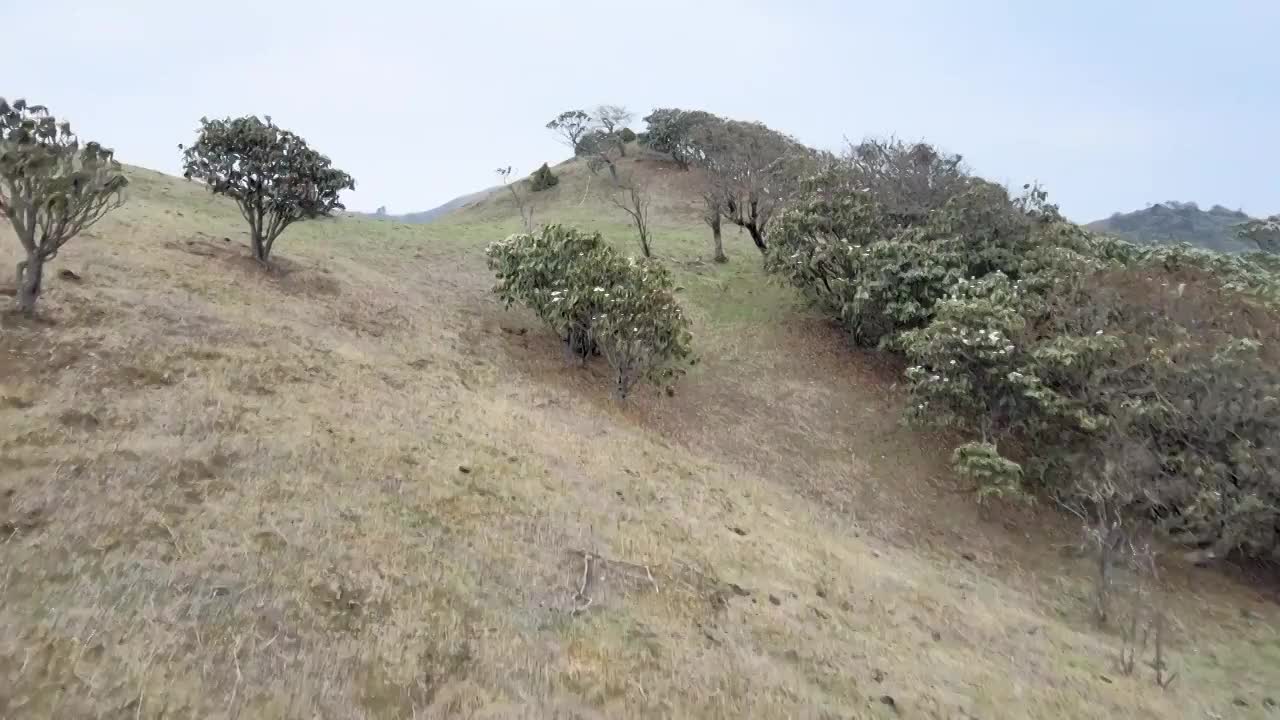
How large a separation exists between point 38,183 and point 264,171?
6.43m

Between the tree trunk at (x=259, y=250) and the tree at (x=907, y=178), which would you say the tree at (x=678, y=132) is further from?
the tree trunk at (x=259, y=250)

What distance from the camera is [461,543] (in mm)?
8773

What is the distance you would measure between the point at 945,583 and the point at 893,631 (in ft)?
10.4

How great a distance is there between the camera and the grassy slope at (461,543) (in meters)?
6.28

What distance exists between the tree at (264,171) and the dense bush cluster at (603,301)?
16.8ft

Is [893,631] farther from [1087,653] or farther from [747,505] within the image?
[747,505]

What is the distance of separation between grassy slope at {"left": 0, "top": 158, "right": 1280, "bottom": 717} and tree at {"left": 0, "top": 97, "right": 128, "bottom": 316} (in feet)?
2.79

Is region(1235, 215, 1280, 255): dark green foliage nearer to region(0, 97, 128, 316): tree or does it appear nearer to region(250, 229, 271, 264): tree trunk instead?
region(250, 229, 271, 264): tree trunk

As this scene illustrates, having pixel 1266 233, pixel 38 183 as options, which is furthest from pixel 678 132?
pixel 38 183

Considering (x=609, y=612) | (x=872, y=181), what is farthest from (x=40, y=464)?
(x=872, y=181)

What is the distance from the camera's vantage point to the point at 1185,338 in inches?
628

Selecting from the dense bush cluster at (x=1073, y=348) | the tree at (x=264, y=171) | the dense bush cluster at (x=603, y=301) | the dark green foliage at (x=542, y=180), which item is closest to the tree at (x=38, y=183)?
the tree at (x=264, y=171)

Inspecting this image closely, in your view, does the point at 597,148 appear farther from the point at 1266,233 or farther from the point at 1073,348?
the point at 1073,348

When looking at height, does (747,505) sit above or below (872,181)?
below
